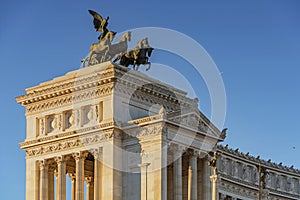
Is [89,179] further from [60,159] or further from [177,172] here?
[177,172]

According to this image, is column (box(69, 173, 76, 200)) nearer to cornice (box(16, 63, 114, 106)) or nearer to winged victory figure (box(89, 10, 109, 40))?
cornice (box(16, 63, 114, 106))

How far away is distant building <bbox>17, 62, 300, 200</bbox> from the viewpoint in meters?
93.9

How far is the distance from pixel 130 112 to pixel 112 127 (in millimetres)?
3785

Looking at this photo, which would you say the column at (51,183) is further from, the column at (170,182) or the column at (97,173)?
the column at (170,182)

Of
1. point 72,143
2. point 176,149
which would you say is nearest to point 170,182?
point 176,149

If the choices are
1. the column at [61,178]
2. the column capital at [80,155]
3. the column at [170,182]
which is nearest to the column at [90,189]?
the column at [61,178]

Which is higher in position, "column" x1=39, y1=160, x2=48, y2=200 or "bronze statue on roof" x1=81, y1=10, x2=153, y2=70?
"bronze statue on roof" x1=81, y1=10, x2=153, y2=70

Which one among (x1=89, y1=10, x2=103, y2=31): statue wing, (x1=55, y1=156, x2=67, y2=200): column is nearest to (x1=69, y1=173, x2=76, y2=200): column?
(x1=55, y1=156, x2=67, y2=200): column

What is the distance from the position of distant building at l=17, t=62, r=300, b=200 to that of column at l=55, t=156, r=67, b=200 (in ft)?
0.32

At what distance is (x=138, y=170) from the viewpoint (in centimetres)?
9469

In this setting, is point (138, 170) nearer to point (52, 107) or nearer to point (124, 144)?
point (124, 144)

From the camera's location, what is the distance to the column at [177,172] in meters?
94.4

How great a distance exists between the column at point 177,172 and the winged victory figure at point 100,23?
15.6 m

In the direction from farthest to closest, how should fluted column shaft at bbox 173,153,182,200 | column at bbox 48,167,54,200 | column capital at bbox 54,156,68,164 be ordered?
column at bbox 48,167,54,200 < column capital at bbox 54,156,68,164 < fluted column shaft at bbox 173,153,182,200
